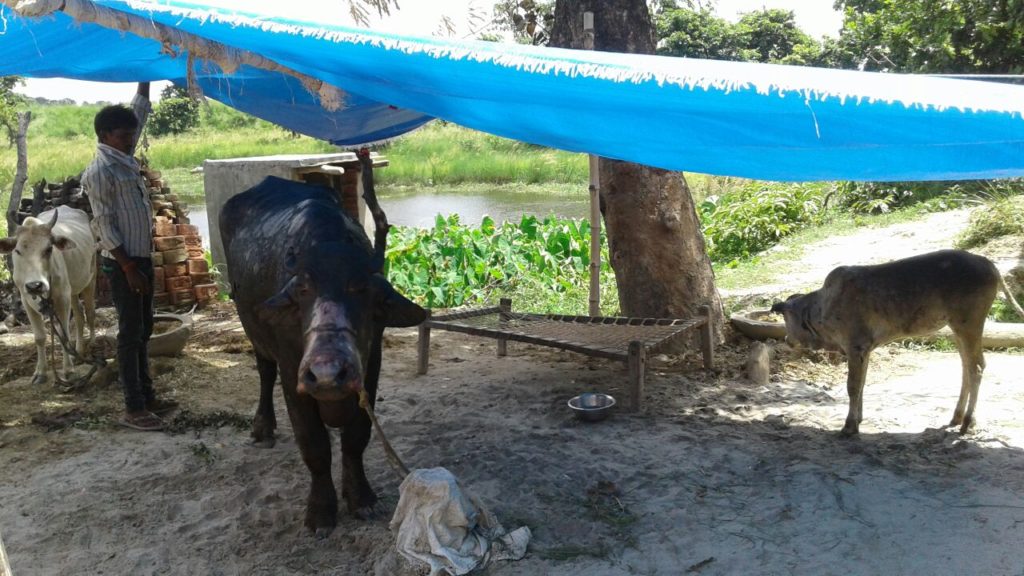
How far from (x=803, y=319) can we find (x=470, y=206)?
57.4 ft

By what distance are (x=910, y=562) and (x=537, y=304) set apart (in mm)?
5458

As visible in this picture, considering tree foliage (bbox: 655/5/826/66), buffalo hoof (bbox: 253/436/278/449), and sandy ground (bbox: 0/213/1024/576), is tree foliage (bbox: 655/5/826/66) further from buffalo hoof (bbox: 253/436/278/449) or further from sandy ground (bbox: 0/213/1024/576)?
buffalo hoof (bbox: 253/436/278/449)

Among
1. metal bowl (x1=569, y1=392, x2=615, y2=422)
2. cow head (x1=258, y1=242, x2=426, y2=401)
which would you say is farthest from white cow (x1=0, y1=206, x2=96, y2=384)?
metal bowl (x1=569, y1=392, x2=615, y2=422)

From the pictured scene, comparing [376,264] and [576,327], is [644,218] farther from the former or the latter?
[376,264]

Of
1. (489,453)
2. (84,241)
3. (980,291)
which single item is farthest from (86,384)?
(980,291)

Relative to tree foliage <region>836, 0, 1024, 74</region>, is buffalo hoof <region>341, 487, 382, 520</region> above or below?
below


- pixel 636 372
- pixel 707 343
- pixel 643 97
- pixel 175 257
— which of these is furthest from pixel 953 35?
pixel 643 97

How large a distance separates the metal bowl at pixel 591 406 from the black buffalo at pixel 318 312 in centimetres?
144

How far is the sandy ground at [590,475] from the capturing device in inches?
135

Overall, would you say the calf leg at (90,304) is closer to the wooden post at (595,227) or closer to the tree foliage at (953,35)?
the wooden post at (595,227)

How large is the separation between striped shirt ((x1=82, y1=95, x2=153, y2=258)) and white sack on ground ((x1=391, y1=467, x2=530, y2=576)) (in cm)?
245

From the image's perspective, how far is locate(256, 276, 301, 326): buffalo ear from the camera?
320 centimetres

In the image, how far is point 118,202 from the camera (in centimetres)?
473

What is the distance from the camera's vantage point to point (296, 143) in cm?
3023
